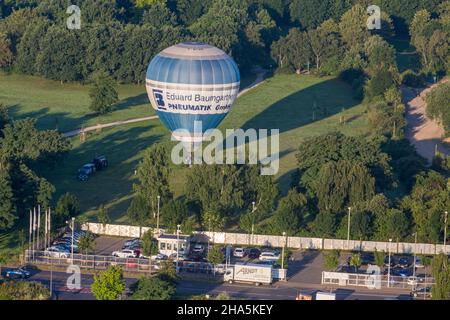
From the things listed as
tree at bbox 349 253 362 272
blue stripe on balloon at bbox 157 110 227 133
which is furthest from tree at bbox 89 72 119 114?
tree at bbox 349 253 362 272

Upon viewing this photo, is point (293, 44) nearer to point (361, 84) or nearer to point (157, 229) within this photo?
point (361, 84)

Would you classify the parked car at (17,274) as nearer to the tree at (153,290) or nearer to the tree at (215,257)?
the tree at (153,290)

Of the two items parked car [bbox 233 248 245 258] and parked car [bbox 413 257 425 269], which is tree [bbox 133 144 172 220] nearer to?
parked car [bbox 233 248 245 258]

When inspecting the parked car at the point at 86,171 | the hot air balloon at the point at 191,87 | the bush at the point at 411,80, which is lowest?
the parked car at the point at 86,171

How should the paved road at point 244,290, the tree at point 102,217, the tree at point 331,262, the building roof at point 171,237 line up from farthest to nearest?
the tree at point 102,217 < the building roof at point 171,237 < the tree at point 331,262 < the paved road at point 244,290

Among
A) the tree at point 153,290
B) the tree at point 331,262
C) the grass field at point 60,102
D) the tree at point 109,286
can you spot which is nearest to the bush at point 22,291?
the tree at point 109,286
